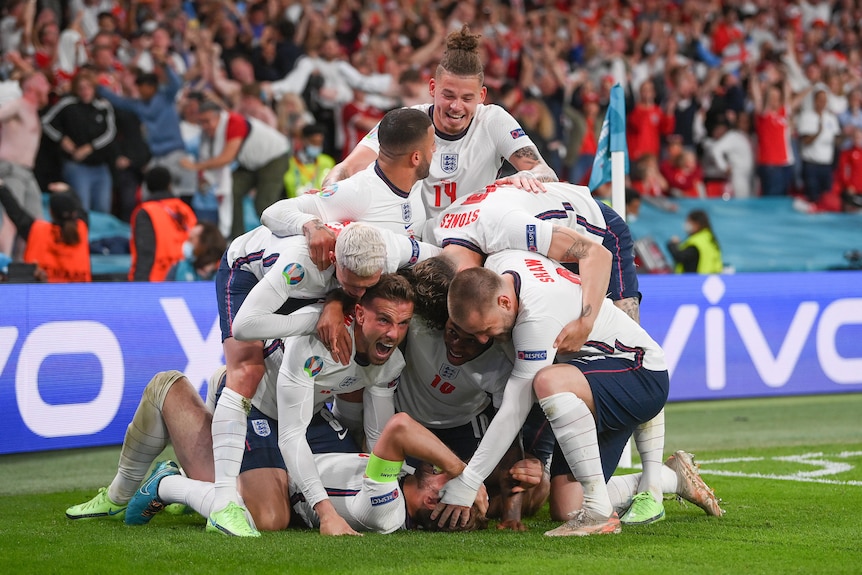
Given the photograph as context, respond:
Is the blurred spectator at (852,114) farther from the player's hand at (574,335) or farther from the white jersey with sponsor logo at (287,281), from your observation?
the white jersey with sponsor logo at (287,281)

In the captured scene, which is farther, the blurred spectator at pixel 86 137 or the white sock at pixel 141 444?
the blurred spectator at pixel 86 137

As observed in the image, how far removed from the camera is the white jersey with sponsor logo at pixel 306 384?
17.7ft

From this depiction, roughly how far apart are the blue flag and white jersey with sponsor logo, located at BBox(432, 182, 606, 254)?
136 centimetres

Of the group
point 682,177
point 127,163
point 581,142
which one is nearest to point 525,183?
point 127,163

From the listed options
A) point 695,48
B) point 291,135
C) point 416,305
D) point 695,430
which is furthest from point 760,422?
point 695,48

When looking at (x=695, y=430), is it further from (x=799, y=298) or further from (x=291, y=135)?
(x=291, y=135)

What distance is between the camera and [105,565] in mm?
4594

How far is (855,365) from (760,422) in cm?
151

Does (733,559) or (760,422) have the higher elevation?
(733,559)

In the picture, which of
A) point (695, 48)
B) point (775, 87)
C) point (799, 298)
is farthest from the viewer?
point (695, 48)

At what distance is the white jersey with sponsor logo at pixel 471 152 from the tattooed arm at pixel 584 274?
4.13 ft

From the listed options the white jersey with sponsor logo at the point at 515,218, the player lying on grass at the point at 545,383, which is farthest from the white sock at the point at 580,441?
the white jersey with sponsor logo at the point at 515,218

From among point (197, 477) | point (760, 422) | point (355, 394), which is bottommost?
point (760, 422)

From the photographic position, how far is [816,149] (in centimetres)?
1762
